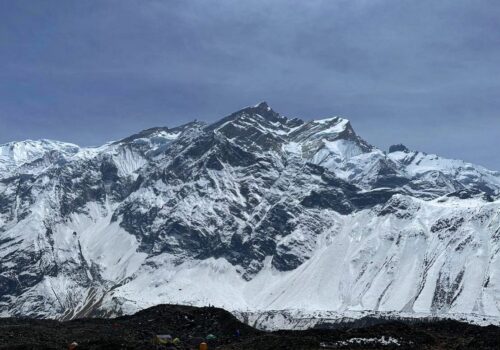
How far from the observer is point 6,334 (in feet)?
331

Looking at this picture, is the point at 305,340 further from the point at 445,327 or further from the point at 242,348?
the point at 445,327

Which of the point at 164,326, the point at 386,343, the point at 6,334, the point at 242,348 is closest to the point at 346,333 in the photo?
the point at 386,343

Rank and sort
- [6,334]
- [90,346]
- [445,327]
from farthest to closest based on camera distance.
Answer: [445,327] < [6,334] < [90,346]

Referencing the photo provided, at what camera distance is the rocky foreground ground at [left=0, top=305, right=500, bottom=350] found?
285ft

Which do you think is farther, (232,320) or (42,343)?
(232,320)

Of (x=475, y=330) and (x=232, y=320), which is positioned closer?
(x=475, y=330)

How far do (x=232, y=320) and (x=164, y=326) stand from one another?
10.8 metres

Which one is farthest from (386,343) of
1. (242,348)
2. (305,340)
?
(242,348)

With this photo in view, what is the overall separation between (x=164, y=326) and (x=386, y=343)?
118ft

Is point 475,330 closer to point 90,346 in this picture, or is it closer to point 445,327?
point 445,327

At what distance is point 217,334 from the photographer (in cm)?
10406

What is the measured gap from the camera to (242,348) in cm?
8925

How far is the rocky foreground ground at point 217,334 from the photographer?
285 ft

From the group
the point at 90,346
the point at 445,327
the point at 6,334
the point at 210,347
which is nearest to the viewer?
the point at 90,346
